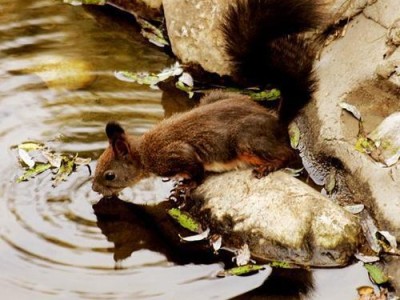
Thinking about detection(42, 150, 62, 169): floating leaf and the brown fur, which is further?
detection(42, 150, 62, 169): floating leaf

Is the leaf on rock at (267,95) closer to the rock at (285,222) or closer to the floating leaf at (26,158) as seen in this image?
the rock at (285,222)

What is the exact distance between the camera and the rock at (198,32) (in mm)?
8383

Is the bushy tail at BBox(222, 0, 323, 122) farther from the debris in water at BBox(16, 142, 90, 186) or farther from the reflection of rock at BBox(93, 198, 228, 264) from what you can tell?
the debris in water at BBox(16, 142, 90, 186)

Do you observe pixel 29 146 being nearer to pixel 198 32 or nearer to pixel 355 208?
pixel 198 32

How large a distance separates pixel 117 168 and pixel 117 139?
29 cm

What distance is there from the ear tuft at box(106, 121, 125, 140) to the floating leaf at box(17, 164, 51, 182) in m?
0.85

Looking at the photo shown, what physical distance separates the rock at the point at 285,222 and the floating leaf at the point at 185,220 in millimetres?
132

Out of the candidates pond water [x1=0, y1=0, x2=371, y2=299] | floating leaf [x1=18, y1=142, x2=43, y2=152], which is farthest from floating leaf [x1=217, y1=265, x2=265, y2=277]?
floating leaf [x1=18, y1=142, x2=43, y2=152]

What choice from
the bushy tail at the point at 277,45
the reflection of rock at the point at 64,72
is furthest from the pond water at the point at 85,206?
the bushy tail at the point at 277,45

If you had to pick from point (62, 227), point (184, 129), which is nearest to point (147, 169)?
point (184, 129)

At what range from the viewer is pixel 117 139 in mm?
6574

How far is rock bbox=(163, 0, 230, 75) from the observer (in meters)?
8.38

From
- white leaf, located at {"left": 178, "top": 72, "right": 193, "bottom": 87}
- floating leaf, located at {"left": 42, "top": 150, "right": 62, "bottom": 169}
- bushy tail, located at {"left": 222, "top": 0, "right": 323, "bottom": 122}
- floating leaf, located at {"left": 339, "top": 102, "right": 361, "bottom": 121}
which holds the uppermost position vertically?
bushy tail, located at {"left": 222, "top": 0, "right": 323, "bottom": 122}

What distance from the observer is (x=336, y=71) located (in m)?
7.66
